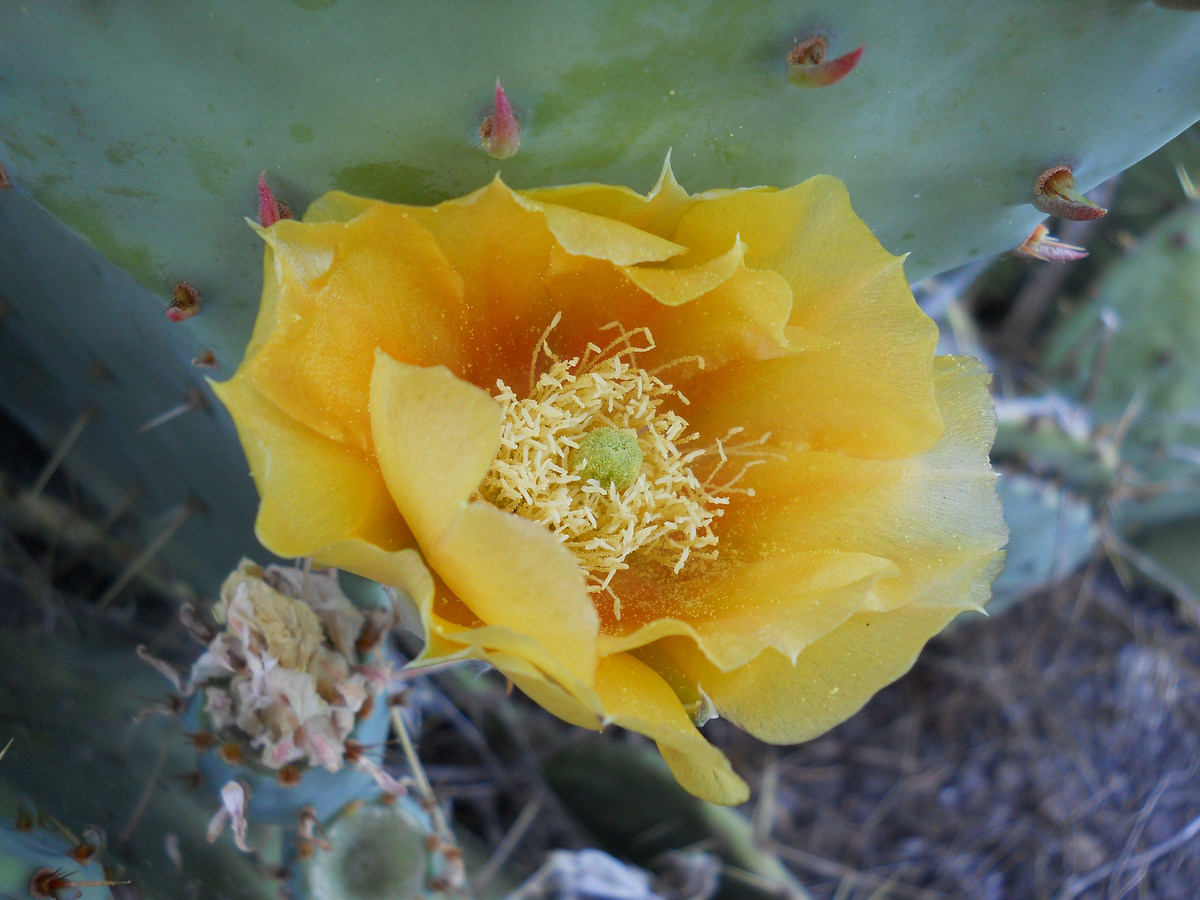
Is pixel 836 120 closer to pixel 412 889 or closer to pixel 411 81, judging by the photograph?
pixel 411 81

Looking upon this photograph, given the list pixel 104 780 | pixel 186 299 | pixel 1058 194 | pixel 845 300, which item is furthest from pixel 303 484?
pixel 1058 194

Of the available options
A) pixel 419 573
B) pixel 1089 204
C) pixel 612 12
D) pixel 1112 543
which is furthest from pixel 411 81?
pixel 1112 543

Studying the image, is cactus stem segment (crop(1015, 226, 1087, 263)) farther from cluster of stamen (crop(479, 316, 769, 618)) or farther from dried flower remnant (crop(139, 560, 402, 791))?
dried flower remnant (crop(139, 560, 402, 791))

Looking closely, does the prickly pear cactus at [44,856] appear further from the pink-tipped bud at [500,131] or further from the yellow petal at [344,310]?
the pink-tipped bud at [500,131]

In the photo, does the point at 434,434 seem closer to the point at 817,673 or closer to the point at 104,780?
the point at 817,673

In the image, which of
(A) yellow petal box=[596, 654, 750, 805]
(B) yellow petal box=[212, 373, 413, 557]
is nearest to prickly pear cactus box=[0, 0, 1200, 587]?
(B) yellow petal box=[212, 373, 413, 557]

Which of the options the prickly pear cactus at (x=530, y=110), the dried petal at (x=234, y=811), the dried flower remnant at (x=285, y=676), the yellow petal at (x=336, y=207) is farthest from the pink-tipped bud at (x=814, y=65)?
the dried petal at (x=234, y=811)
